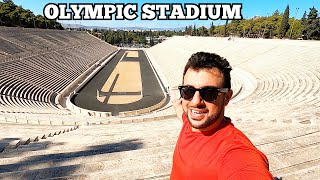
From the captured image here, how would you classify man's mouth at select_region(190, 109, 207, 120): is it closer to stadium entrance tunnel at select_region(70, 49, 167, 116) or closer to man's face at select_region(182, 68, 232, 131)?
man's face at select_region(182, 68, 232, 131)

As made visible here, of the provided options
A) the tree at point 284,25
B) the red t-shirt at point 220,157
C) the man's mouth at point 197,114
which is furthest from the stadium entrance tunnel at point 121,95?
the tree at point 284,25

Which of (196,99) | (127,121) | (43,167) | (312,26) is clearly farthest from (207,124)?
(312,26)

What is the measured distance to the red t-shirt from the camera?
1532 mm

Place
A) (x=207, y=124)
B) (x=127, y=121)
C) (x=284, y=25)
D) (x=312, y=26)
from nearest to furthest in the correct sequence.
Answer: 1. (x=207, y=124)
2. (x=127, y=121)
3. (x=312, y=26)
4. (x=284, y=25)

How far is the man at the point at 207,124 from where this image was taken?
1.77m

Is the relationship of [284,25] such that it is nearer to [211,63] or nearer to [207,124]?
[211,63]

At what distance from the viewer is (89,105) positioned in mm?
22781

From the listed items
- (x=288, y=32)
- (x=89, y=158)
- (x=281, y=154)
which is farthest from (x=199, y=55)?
(x=288, y=32)

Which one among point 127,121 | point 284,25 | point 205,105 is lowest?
point 127,121

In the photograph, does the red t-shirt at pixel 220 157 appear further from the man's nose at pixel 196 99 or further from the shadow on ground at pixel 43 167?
the shadow on ground at pixel 43 167

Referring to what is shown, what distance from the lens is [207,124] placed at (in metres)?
1.93

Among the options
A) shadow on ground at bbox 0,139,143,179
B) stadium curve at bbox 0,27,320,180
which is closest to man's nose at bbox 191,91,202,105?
stadium curve at bbox 0,27,320,180

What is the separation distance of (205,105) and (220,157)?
1.43ft

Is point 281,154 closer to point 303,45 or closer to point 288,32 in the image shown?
point 303,45
